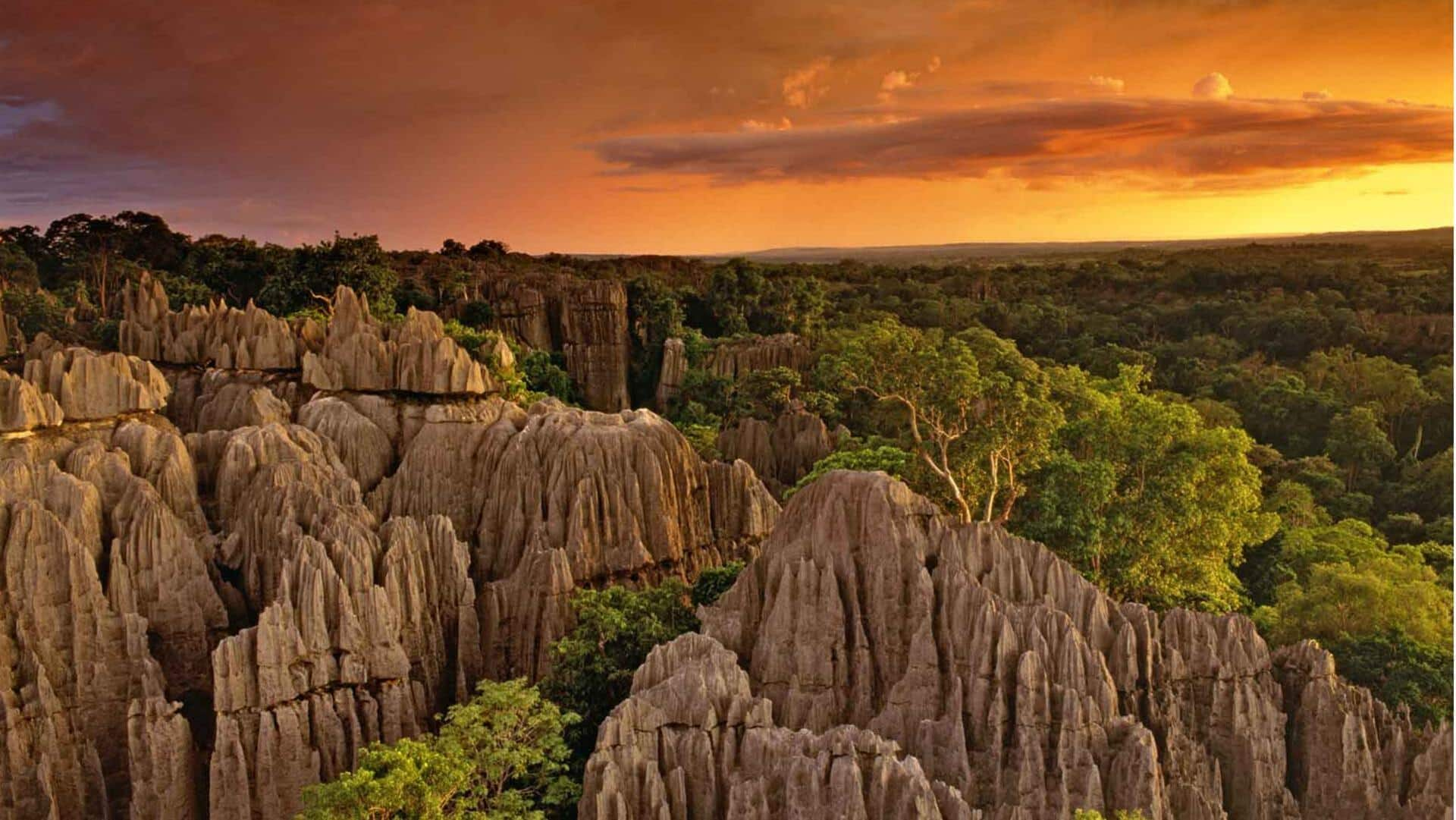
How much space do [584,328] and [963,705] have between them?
45646mm

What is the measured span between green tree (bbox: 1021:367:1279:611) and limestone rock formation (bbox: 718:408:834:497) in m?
10.5

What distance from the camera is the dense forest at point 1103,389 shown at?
23484 millimetres

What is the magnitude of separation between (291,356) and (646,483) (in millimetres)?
13000

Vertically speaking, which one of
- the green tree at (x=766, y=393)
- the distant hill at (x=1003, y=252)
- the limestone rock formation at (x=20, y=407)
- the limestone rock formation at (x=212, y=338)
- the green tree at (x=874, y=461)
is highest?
the distant hill at (x=1003, y=252)

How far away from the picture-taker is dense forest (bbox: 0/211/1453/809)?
77.0 ft

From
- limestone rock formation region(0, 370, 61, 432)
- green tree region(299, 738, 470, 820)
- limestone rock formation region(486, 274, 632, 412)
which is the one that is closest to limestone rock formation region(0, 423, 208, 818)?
limestone rock formation region(0, 370, 61, 432)

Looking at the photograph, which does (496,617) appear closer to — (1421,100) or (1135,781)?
(1135,781)

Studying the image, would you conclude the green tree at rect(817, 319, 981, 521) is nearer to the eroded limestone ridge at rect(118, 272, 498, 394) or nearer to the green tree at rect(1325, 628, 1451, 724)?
the green tree at rect(1325, 628, 1451, 724)

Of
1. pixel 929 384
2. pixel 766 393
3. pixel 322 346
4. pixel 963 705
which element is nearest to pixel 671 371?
Answer: pixel 766 393

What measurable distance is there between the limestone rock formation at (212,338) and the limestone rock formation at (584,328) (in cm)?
2478

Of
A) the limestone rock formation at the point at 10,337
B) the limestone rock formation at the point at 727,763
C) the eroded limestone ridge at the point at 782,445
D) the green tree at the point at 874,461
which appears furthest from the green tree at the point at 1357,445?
the limestone rock formation at the point at 10,337

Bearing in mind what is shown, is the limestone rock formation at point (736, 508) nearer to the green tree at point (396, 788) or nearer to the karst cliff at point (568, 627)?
the karst cliff at point (568, 627)

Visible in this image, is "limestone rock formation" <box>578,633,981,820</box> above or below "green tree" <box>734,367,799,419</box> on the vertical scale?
below

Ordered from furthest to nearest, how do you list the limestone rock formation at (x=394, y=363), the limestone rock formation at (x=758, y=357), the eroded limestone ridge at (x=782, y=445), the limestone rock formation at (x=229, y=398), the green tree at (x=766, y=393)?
1. the limestone rock formation at (x=758, y=357)
2. the green tree at (x=766, y=393)
3. the eroded limestone ridge at (x=782, y=445)
4. the limestone rock formation at (x=394, y=363)
5. the limestone rock formation at (x=229, y=398)
